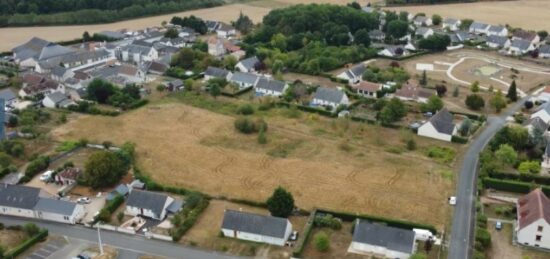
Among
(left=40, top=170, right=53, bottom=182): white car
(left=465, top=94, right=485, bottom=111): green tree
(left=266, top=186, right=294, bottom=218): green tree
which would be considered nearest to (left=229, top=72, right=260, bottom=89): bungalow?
(left=465, top=94, right=485, bottom=111): green tree

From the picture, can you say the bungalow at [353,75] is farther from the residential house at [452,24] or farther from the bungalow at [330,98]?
the residential house at [452,24]

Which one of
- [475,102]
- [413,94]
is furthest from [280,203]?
[475,102]

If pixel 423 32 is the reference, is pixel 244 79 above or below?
below

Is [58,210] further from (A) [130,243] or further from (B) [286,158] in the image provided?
(B) [286,158]

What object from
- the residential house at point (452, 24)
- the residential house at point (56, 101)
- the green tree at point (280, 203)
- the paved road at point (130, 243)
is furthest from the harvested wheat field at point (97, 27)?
the green tree at point (280, 203)

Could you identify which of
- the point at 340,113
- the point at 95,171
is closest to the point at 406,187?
the point at 340,113

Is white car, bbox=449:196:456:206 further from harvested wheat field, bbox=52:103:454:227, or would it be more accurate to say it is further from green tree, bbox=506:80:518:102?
green tree, bbox=506:80:518:102
